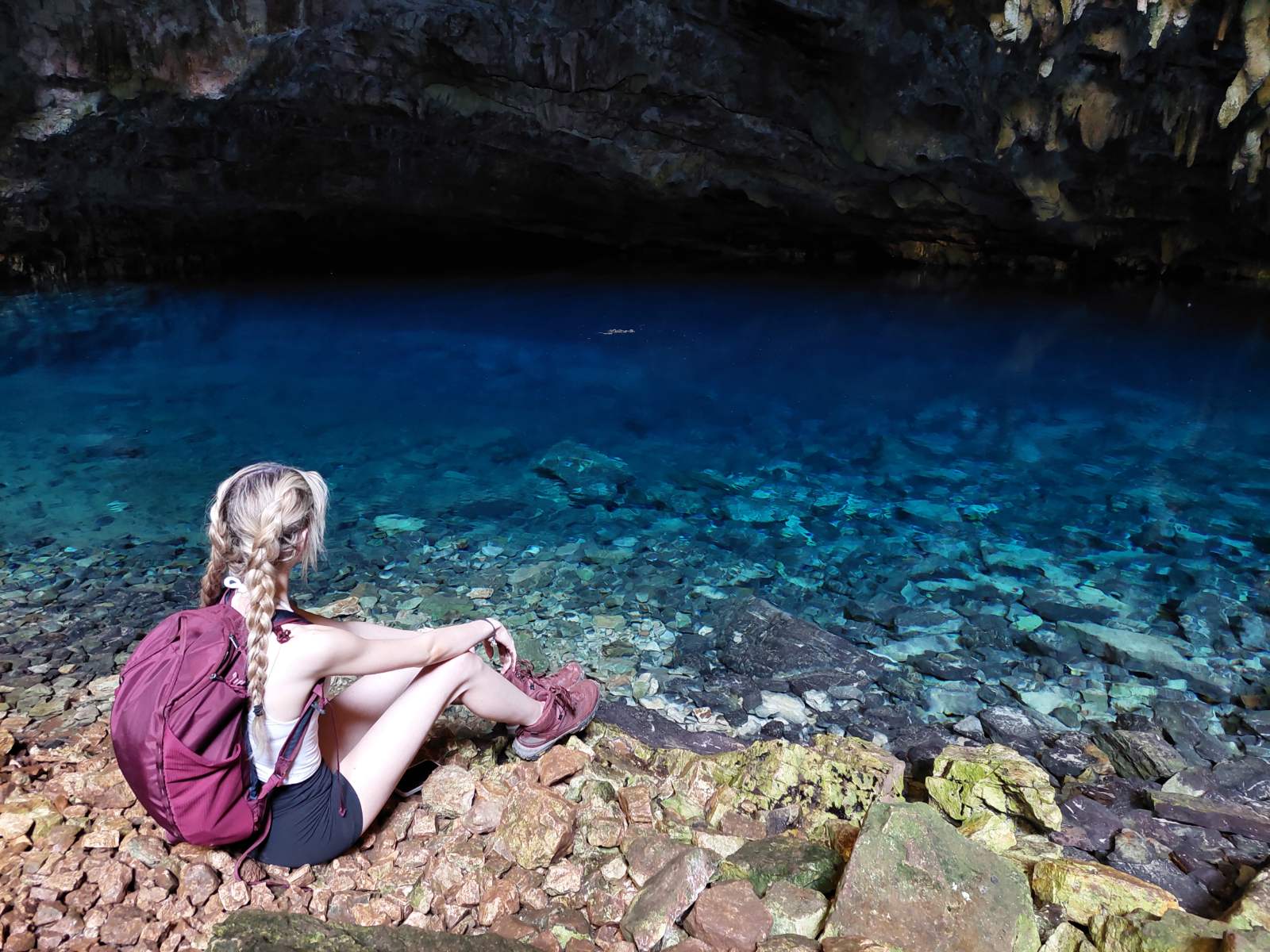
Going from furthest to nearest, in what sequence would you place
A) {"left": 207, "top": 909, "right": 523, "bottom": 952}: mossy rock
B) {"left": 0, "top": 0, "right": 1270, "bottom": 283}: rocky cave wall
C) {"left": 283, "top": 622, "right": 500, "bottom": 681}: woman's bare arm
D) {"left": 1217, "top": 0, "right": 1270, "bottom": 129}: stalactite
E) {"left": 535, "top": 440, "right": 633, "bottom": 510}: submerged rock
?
{"left": 0, "top": 0, "right": 1270, "bottom": 283}: rocky cave wall, {"left": 1217, "top": 0, "right": 1270, "bottom": 129}: stalactite, {"left": 535, "top": 440, "right": 633, "bottom": 510}: submerged rock, {"left": 283, "top": 622, "right": 500, "bottom": 681}: woman's bare arm, {"left": 207, "top": 909, "right": 523, "bottom": 952}: mossy rock

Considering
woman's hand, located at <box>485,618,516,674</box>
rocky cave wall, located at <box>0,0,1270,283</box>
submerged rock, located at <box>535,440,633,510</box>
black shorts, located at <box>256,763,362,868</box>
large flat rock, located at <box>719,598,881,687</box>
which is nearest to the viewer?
black shorts, located at <box>256,763,362,868</box>

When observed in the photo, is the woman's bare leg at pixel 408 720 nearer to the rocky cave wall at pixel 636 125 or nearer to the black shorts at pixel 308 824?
the black shorts at pixel 308 824

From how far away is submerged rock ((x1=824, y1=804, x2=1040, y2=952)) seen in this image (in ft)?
7.52

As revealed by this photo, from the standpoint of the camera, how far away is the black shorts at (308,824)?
259 cm

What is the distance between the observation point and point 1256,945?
192cm

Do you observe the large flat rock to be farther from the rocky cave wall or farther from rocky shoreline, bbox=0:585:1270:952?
the rocky cave wall

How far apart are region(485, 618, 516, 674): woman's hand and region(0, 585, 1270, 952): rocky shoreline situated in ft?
1.29

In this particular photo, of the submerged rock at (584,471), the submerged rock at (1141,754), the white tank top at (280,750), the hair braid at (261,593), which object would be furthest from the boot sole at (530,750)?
the submerged rock at (584,471)

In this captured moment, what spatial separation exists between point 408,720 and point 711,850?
1086 mm

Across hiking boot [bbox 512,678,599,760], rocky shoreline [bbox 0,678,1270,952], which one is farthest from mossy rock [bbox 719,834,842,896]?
hiking boot [bbox 512,678,599,760]

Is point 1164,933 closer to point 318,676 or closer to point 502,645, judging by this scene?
point 502,645

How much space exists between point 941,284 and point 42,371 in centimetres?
1579

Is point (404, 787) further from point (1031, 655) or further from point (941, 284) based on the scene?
point (941, 284)

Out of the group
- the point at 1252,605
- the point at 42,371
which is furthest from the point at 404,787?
the point at 42,371
